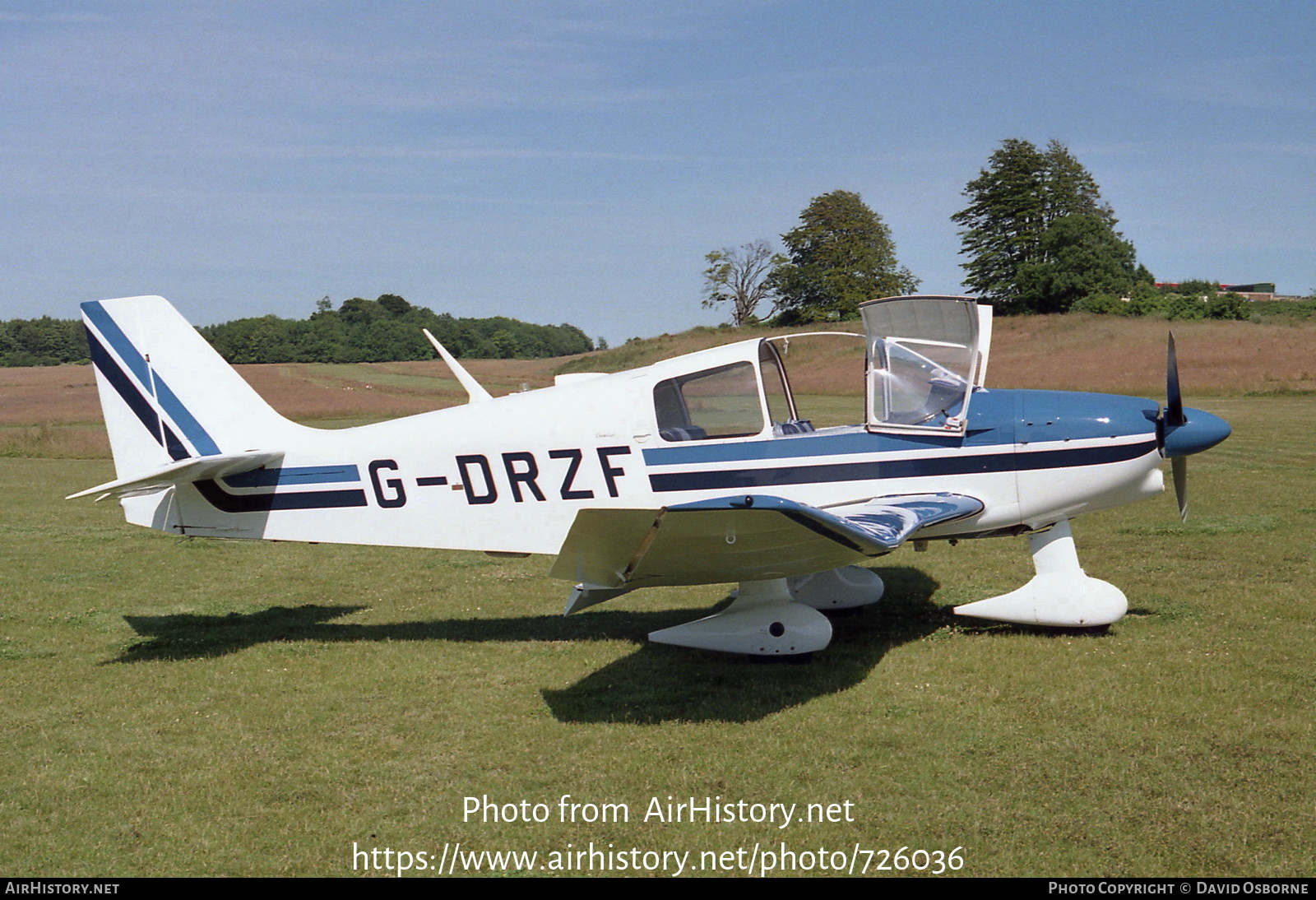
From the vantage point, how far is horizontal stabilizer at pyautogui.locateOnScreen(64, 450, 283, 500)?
7148 millimetres

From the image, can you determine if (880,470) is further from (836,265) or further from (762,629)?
(836,265)

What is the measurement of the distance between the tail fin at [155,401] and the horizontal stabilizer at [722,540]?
363cm

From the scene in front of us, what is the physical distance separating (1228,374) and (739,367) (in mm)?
34966

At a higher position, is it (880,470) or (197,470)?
(197,470)

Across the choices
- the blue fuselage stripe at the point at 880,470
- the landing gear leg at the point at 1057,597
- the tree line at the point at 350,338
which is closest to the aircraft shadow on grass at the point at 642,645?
the landing gear leg at the point at 1057,597

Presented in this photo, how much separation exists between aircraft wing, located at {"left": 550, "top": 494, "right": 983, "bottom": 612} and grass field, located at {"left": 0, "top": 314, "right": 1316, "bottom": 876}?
0.87 metres

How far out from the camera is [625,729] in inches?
229

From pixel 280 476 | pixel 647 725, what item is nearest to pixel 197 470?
pixel 280 476

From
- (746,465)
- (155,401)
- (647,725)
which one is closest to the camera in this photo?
(647,725)

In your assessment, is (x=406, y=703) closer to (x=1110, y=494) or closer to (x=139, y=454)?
(x=139, y=454)

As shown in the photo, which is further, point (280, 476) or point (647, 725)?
point (280, 476)

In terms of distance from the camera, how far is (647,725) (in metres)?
5.88

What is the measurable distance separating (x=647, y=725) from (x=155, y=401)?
499 centimetres

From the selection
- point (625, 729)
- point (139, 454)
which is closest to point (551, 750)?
point (625, 729)
